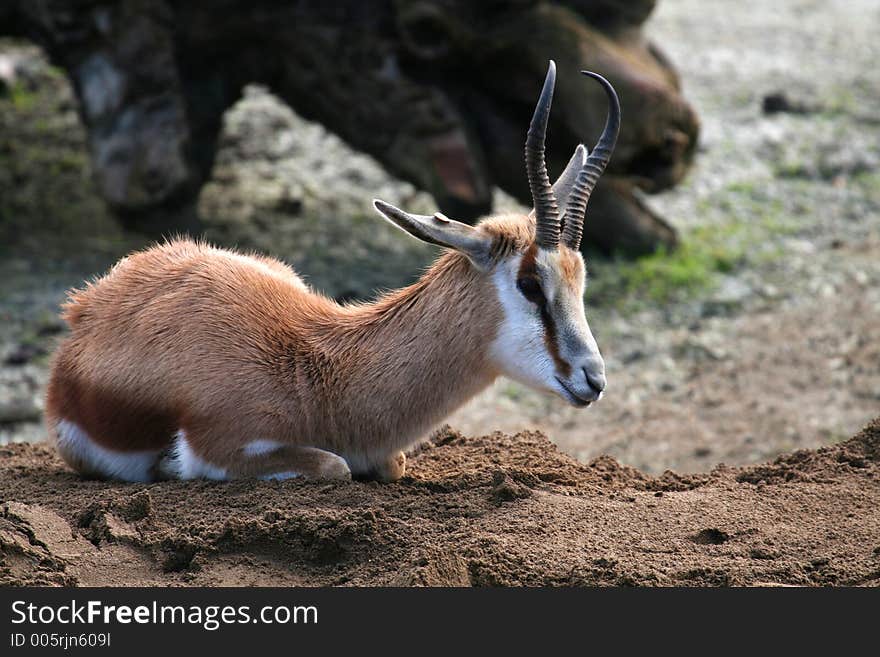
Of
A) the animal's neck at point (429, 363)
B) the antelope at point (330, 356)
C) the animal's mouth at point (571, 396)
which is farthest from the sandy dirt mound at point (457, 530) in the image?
the animal's mouth at point (571, 396)

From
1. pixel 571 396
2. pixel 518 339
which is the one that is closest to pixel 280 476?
pixel 518 339

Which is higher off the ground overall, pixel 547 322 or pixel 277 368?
pixel 547 322

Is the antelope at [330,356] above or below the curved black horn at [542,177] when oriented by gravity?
below

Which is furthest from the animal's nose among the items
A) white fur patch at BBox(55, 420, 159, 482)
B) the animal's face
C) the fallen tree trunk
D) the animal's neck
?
the fallen tree trunk

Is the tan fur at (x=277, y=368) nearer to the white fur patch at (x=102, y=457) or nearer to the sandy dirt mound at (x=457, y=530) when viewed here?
the white fur patch at (x=102, y=457)

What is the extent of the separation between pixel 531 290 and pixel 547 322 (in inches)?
7.0

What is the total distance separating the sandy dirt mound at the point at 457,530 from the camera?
5.35m

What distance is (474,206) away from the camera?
36.7ft

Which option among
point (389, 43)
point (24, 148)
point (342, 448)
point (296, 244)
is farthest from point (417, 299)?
point (24, 148)

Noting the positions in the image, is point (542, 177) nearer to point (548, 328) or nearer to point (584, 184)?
point (584, 184)

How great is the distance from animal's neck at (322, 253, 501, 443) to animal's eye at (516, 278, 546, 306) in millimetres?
159

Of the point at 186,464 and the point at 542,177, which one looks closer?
the point at 542,177

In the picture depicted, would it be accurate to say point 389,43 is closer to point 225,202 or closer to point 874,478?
point 225,202

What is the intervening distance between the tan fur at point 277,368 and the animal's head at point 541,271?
0.06m
